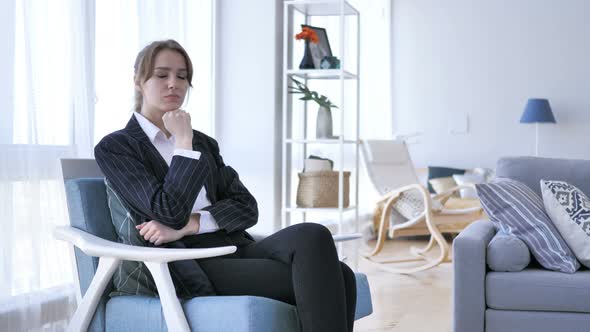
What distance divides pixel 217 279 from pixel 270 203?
7.59ft

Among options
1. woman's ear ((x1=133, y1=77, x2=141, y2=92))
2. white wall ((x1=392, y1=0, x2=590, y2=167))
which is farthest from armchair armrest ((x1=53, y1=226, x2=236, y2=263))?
white wall ((x1=392, y1=0, x2=590, y2=167))

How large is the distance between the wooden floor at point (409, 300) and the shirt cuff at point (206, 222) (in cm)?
146

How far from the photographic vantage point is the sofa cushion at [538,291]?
2.80 metres

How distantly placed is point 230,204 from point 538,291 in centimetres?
119

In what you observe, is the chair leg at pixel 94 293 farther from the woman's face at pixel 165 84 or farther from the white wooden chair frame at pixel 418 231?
the white wooden chair frame at pixel 418 231

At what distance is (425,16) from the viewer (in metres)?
7.86

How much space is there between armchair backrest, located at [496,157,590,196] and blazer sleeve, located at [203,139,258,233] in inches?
53.7

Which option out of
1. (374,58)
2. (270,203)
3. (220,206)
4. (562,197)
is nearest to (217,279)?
(220,206)

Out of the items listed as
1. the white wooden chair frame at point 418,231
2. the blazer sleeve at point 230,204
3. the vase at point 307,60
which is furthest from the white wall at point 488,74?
the blazer sleeve at point 230,204

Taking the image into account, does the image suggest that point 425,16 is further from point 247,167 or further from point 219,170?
point 219,170

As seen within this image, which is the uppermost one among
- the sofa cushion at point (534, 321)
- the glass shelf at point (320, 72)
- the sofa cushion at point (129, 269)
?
the glass shelf at point (320, 72)

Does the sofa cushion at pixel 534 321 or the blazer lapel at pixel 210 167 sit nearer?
the blazer lapel at pixel 210 167

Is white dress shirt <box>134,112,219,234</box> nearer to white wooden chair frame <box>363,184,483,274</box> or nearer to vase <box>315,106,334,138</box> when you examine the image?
vase <box>315,106,334,138</box>

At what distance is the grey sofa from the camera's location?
2.81 m
